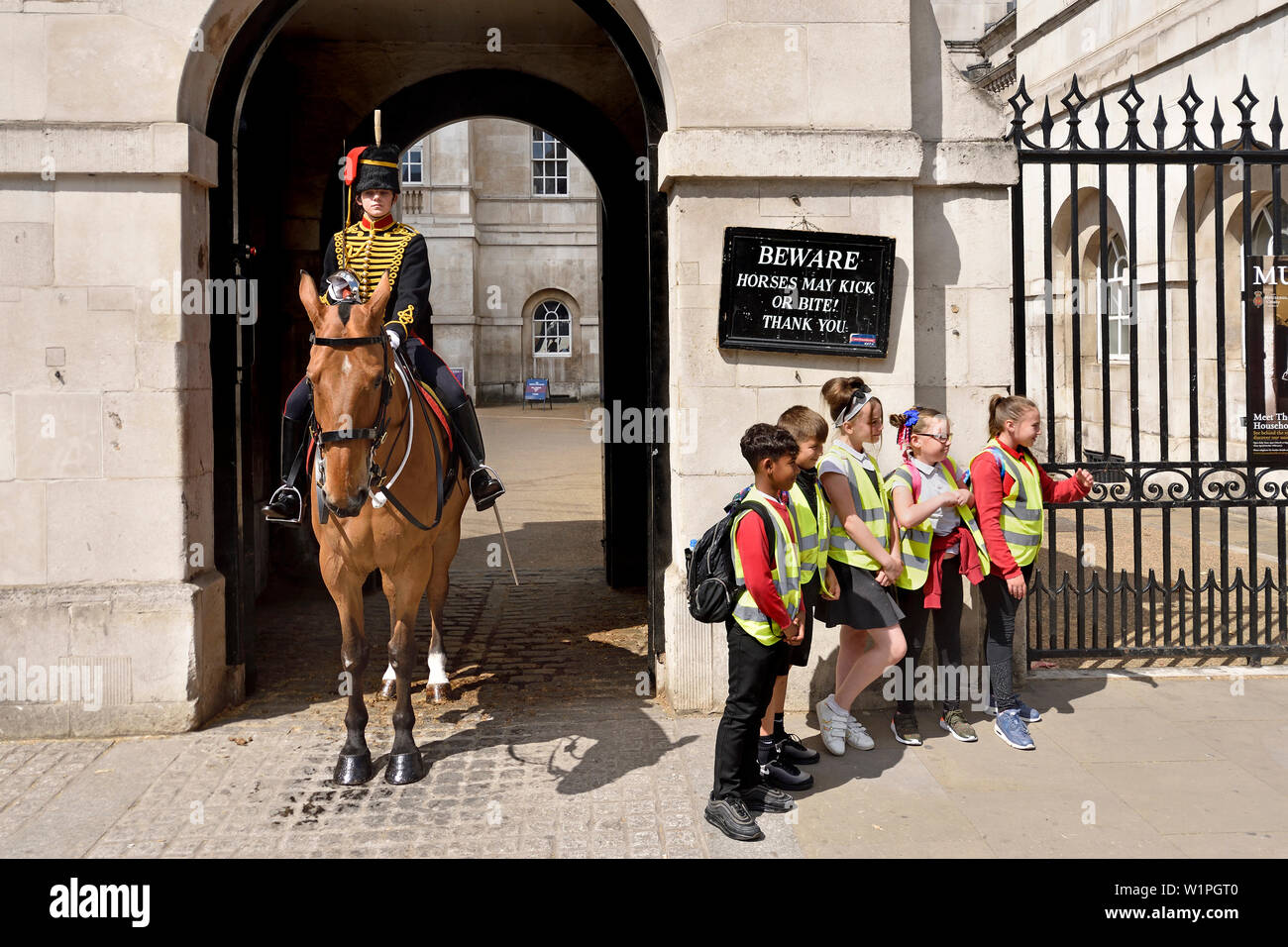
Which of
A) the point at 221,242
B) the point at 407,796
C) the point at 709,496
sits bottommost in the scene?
the point at 407,796

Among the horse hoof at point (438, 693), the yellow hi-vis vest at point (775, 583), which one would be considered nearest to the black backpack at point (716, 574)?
the yellow hi-vis vest at point (775, 583)

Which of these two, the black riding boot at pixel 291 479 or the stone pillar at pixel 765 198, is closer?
the black riding boot at pixel 291 479

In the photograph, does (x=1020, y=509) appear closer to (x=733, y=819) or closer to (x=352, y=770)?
(x=733, y=819)

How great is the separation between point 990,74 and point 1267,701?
1625 centimetres

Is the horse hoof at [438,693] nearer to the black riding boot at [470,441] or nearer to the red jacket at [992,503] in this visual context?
the black riding boot at [470,441]

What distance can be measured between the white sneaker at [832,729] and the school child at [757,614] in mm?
1032

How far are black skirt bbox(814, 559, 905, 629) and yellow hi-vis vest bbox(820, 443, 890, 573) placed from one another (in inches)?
1.9

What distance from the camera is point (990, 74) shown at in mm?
19812

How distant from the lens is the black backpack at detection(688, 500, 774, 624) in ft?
14.7

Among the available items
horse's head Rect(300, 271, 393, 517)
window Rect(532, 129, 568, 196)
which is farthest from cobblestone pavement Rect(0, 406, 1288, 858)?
window Rect(532, 129, 568, 196)

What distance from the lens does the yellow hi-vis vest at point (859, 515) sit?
17.3ft

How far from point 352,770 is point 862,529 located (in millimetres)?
2703

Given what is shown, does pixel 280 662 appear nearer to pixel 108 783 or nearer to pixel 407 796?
pixel 108 783

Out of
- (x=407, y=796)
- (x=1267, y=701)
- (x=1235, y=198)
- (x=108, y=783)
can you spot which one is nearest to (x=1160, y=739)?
(x=1267, y=701)
